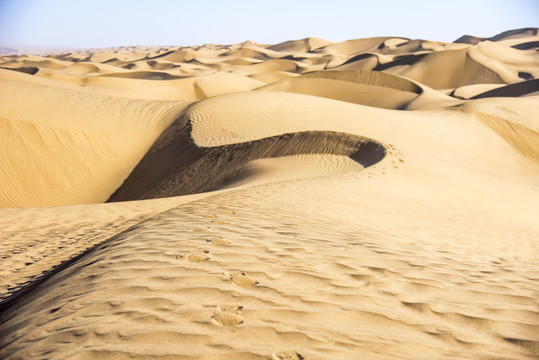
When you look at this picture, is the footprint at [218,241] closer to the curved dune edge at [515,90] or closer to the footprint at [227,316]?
the footprint at [227,316]

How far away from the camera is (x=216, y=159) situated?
42.2ft

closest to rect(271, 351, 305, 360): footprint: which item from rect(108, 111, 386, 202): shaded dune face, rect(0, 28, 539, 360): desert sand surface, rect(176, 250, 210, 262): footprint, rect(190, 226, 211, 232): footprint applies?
rect(0, 28, 539, 360): desert sand surface

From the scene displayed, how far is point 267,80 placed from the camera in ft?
144

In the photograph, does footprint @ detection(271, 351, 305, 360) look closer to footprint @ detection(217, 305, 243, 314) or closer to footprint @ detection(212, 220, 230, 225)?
footprint @ detection(217, 305, 243, 314)

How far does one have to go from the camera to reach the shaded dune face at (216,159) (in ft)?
36.8

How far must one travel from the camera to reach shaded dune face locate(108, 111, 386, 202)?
11211mm

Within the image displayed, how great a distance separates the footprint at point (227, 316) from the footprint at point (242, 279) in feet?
1.20

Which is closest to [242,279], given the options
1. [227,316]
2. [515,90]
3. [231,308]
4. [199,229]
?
[231,308]

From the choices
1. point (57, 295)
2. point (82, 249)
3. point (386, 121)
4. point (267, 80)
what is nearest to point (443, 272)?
point (57, 295)

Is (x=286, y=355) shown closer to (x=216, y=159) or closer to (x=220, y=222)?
(x=220, y=222)

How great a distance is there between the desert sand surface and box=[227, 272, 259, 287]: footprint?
0.08 ft

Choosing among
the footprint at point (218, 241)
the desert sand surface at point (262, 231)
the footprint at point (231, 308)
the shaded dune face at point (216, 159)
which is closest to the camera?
the desert sand surface at point (262, 231)

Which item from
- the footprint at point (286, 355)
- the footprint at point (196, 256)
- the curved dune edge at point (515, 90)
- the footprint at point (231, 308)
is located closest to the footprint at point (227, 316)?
the footprint at point (231, 308)

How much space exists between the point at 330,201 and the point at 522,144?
14428 mm
